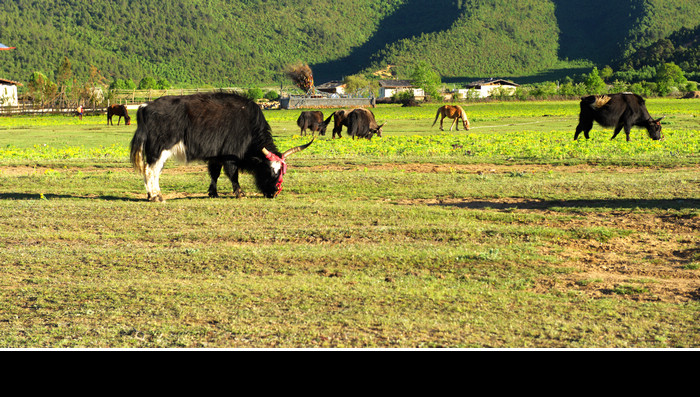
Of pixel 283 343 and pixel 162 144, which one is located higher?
pixel 162 144

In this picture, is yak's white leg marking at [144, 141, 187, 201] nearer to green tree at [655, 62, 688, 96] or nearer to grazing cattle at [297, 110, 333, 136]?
grazing cattle at [297, 110, 333, 136]

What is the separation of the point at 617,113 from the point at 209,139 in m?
17.5

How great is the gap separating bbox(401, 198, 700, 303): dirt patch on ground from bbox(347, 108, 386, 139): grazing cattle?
18597 mm

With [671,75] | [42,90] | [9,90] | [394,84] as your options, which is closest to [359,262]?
[42,90]

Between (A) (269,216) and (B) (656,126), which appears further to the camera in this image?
(B) (656,126)

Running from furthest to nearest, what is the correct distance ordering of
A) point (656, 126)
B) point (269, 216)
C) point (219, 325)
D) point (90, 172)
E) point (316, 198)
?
point (656, 126), point (90, 172), point (316, 198), point (269, 216), point (219, 325)

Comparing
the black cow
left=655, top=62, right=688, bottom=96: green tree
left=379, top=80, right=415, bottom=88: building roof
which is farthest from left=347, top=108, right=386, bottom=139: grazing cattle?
left=379, top=80, right=415, bottom=88: building roof

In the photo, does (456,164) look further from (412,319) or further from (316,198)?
(412,319)

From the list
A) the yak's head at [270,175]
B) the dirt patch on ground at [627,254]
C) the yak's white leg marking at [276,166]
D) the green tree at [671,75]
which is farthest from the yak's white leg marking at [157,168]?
the green tree at [671,75]

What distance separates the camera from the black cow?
26.1 meters

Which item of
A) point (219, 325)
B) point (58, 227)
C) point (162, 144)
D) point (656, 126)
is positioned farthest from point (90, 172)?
point (656, 126)

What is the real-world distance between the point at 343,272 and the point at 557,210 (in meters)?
5.37

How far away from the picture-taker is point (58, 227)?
11328mm

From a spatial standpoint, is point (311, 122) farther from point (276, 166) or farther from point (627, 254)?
point (627, 254)
